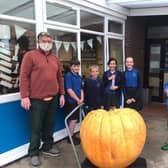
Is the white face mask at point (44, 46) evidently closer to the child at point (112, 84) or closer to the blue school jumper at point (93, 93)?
the blue school jumper at point (93, 93)

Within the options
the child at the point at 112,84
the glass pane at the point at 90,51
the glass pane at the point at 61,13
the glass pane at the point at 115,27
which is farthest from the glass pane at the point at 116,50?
the child at the point at 112,84

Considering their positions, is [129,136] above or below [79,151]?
above

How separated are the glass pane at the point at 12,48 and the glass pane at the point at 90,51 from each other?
64.7 inches

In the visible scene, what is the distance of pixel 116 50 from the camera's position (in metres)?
7.71

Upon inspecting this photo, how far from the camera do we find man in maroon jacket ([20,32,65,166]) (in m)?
3.93

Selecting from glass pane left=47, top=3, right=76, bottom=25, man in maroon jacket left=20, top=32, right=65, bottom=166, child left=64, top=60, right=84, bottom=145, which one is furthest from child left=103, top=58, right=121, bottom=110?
man in maroon jacket left=20, top=32, right=65, bottom=166

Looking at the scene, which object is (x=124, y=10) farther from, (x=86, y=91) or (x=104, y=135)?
(x=104, y=135)

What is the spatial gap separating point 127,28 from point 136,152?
5.25 m

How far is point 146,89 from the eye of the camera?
9.16 metres

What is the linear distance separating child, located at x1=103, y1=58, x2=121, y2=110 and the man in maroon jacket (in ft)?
4.25

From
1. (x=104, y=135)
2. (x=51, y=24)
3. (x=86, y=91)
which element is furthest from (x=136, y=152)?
(x=51, y=24)

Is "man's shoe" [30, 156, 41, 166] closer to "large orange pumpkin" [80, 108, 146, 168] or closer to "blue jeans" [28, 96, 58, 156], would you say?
"blue jeans" [28, 96, 58, 156]

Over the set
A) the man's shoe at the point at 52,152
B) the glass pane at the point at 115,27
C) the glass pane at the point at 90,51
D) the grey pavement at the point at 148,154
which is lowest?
the grey pavement at the point at 148,154

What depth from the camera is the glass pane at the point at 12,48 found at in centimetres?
411
